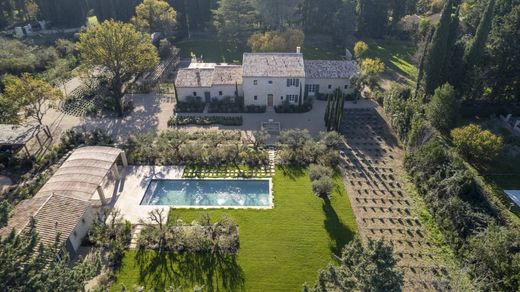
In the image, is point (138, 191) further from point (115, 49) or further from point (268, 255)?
point (115, 49)

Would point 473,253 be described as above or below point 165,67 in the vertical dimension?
below

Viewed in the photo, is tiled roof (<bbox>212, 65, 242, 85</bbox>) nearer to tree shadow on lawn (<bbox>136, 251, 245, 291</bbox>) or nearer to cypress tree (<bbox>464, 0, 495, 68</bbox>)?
tree shadow on lawn (<bbox>136, 251, 245, 291</bbox>)

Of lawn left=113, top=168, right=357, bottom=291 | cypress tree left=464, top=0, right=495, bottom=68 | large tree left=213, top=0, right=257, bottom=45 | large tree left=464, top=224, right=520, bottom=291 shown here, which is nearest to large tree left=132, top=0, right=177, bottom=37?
large tree left=213, top=0, right=257, bottom=45

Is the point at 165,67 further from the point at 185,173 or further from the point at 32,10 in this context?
the point at 32,10

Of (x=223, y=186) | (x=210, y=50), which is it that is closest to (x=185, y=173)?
(x=223, y=186)

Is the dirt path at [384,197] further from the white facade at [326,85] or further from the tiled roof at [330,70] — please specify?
the tiled roof at [330,70]

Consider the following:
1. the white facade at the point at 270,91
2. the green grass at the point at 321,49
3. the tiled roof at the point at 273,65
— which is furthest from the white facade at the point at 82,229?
the green grass at the point at 321,49
